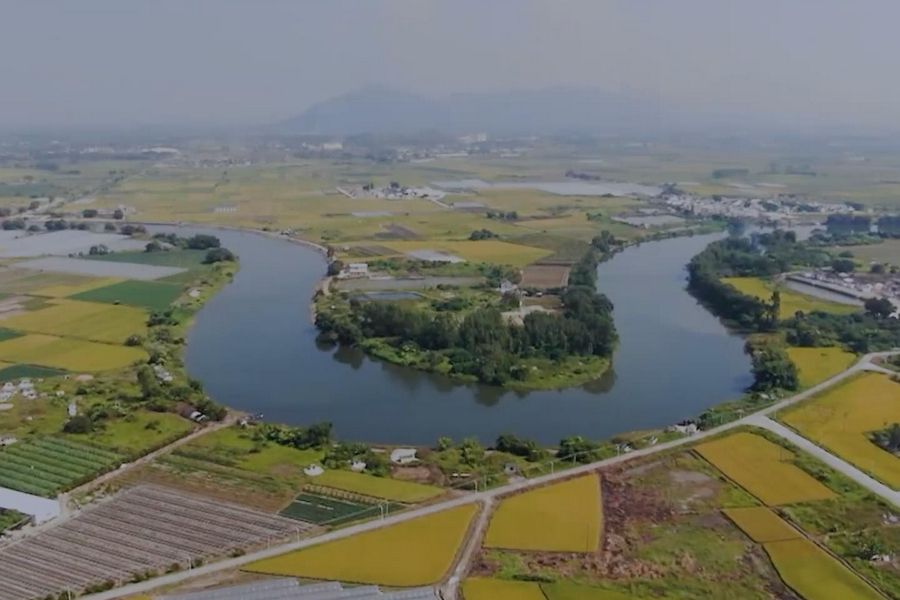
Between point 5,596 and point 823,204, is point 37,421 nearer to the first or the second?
point 5,596

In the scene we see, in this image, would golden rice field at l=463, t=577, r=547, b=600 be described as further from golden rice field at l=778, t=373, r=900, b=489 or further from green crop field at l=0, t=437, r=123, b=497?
green crop field at l=0, t=437, r=123, b=497

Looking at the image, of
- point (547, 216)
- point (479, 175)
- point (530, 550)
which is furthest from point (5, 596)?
point (479, 175)

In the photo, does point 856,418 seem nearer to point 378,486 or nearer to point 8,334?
point 378,486

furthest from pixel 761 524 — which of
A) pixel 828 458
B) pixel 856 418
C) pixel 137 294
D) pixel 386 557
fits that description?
pixel 137 294

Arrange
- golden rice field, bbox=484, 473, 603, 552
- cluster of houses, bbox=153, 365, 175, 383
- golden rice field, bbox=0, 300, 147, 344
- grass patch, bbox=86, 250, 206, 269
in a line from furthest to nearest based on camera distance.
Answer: grass patch, bbox=86, 250, 206, 269 → golden rice field, bbox=0, 300, 147, 344 → cluster of houses, bbox=153, 365, 175, 383 → golden rice field, bbox=484, 473, 603, 552

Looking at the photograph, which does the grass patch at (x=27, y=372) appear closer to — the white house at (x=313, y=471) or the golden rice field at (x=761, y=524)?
the white house at (x=313, y=471)

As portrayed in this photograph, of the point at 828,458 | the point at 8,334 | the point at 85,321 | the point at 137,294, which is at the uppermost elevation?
the point at 137,294

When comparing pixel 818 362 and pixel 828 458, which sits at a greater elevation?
pixel 818 362

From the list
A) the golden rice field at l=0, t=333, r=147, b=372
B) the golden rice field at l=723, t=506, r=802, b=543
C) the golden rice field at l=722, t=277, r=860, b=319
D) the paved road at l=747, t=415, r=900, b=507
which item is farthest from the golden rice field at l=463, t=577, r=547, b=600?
the golden rice field at l=722, t=277, r=860, b=319
